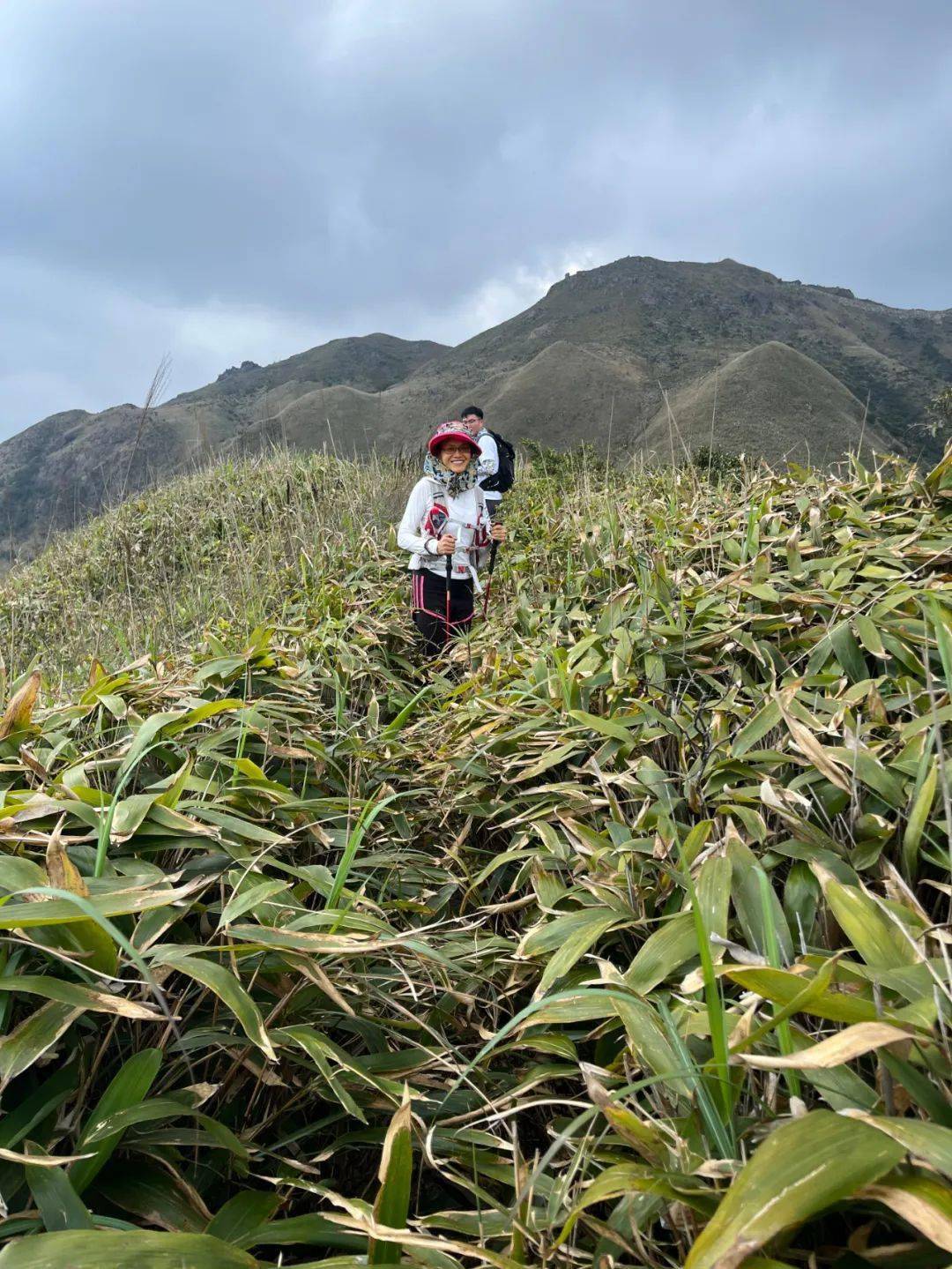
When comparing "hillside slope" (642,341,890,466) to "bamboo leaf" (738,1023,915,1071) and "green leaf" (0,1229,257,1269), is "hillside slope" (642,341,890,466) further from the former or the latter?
"green leaf" (0,1229,257,1269)

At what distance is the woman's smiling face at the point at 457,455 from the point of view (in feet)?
14.1

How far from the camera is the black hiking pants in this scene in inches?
168

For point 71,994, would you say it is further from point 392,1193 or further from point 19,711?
point 19,711

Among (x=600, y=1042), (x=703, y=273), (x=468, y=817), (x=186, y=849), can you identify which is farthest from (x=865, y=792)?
(x=703, y=273)

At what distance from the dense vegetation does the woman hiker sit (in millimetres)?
1368

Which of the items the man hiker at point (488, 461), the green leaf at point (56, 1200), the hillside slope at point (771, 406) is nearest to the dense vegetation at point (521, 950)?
the green leaf at point (56, 1200)

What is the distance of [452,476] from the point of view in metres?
4.32

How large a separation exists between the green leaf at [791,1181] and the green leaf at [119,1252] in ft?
1.78

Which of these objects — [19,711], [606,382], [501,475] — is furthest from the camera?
[606,382]

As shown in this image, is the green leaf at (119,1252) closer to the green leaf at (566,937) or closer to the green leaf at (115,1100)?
the green leaf at (115,1100)

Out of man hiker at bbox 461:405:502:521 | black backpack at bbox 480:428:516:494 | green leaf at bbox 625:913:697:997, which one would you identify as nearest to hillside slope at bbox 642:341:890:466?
black backpack at bbox 480:428:516:494

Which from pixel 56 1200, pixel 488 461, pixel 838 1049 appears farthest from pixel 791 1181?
pixel 488 461

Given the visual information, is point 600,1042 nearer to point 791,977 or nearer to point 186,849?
point 791,977

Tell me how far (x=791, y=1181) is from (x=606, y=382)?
57.2 meters
